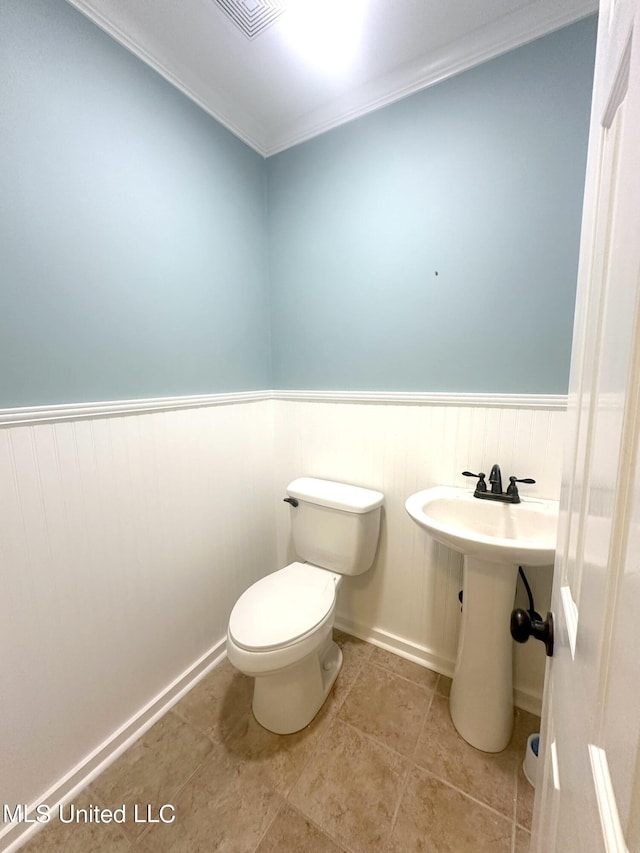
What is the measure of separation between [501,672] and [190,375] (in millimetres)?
1576

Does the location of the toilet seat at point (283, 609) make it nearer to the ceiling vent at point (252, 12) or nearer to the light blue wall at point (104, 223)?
the light blue wall at point (104, 223)

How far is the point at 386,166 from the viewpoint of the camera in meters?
1.33

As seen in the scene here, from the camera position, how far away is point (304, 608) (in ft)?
3.92

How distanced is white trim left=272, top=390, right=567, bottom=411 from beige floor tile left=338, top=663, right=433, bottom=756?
1.19 m

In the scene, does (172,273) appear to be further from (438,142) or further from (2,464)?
(438,142)

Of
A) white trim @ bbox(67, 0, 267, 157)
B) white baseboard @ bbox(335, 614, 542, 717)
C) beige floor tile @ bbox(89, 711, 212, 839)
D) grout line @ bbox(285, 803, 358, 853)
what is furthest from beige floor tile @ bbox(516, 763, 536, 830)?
white trim @ bbox(67, 0, 267, 157)

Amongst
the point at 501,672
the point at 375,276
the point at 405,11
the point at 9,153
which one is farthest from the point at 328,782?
the point at 405,11

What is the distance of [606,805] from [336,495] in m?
1.22

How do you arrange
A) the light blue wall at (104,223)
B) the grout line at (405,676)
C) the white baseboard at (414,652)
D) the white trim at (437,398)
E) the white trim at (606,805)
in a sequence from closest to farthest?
the white trim at (606,805) < the light blue wall at (104,223) < the white trim at (437,398) < the white baseboard at (414,652) < the grout line at (405,676)

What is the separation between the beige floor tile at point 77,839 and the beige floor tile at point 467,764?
0.92 m

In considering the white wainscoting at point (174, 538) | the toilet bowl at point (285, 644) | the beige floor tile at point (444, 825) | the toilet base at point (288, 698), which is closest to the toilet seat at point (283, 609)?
the toilet bowl at point (285, 644)

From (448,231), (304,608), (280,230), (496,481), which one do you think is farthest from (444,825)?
(280,230)

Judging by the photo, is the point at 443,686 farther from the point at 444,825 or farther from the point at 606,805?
the point at 606,805

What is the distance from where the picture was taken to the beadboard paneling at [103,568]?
908 millimetres
